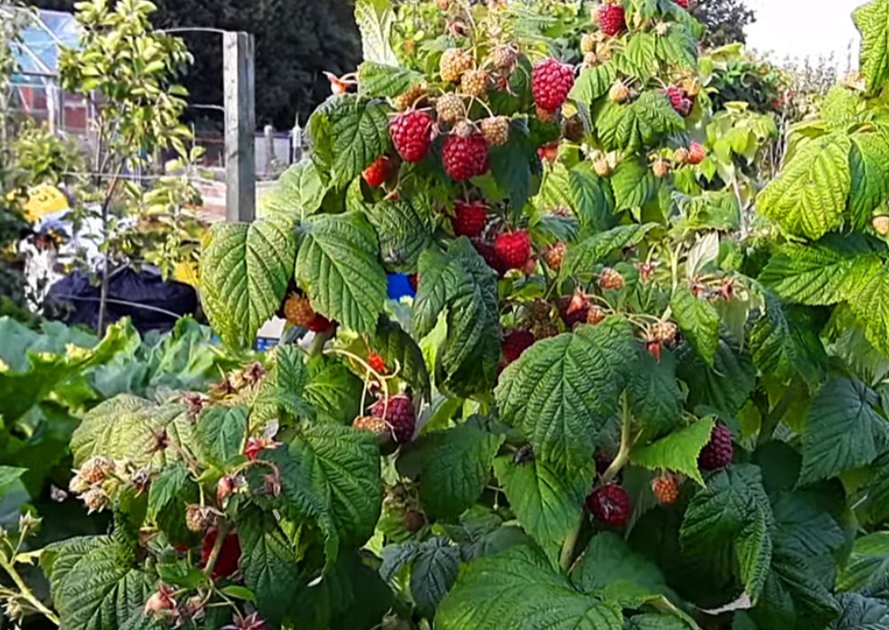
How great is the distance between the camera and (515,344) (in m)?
1.00

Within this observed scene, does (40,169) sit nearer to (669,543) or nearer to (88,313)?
(88,313)

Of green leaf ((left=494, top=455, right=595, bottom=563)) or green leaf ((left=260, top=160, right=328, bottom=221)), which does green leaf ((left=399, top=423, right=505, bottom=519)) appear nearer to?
green leaf ((left=494, top=455, right=595, bottom=563))

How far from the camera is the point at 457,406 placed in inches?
47.4

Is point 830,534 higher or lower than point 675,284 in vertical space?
lower

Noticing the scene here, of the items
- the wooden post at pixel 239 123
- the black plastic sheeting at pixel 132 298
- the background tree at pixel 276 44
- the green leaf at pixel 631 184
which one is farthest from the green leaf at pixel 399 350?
the background tree at pixel 276 44

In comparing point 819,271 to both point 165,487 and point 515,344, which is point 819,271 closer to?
point 515,344

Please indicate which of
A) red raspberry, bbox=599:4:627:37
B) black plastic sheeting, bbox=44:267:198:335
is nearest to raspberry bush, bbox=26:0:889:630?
red raspberry, bbox=599:4:627:37

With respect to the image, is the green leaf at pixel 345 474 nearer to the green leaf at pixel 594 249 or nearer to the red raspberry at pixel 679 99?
the green leaf at pixel 594 249

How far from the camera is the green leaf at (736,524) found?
0.93 m

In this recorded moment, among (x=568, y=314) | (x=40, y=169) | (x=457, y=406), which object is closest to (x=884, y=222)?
(x=568, y=314)

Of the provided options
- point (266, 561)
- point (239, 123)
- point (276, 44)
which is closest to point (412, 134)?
point (266, 561)

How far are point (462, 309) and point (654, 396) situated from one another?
181 mm

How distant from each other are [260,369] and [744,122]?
135cm

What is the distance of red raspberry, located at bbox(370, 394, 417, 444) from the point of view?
3.22ft
